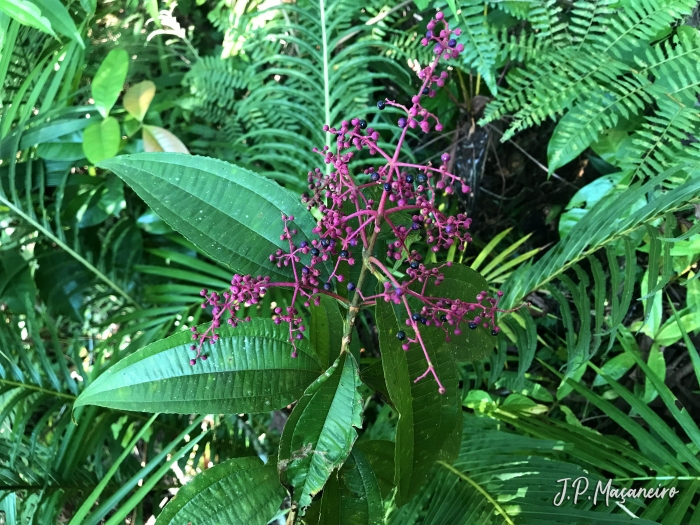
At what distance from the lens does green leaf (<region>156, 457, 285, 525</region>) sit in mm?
613

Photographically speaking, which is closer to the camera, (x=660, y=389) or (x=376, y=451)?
(x=376, y=451)

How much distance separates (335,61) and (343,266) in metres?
0.78

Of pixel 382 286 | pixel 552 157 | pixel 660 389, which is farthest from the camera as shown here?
pixel 552 157

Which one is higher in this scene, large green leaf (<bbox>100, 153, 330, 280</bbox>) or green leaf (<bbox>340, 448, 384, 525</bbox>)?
large green leaf (<bbox>100, 153, 330, 280</bbox>)

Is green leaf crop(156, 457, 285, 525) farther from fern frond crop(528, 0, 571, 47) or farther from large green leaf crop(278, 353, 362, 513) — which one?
fern frond crop(528, 0, 571, 47)

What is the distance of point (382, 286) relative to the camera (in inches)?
24.0

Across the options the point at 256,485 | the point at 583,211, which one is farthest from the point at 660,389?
the point at 256,485

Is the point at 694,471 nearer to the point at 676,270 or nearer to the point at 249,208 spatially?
the point at 676,270

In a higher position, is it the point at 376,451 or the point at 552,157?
the point at 552,157

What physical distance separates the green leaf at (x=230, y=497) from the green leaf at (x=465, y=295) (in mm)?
338

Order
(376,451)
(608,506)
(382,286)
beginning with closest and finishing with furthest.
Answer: (382,286), (376,451), (608,506)

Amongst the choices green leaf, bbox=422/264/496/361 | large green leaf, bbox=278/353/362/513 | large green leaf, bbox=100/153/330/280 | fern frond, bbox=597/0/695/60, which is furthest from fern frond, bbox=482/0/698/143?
large green leaf, bbox=278/353/362/513

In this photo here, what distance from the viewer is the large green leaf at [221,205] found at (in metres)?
0.64

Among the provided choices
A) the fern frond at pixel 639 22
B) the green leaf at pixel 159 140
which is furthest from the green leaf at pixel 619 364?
the green leaf at pixel 159 140
